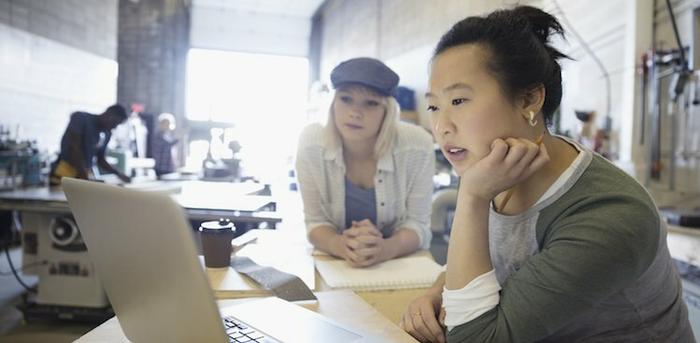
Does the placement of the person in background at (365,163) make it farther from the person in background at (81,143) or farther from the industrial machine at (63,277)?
the person in background at (81,143)

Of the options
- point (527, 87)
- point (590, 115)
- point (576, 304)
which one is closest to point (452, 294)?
point (576, 304)

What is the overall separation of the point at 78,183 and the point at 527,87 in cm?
71

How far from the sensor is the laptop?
19.4 inches

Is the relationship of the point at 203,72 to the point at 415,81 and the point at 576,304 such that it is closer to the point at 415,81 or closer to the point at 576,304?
the point at 415,81

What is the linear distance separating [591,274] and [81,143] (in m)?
4.05

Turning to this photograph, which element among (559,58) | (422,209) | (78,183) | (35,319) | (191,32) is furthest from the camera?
(191,32)

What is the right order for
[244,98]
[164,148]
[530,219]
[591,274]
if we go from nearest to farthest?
1. [591,274]
2. [530,219]
3. [164,148]
4. [244,98]

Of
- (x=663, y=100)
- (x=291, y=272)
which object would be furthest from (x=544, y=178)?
(x=663, y=100)

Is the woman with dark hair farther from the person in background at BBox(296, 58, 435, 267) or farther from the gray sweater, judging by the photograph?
the person in background at BBox(296, 58, 435, 267)

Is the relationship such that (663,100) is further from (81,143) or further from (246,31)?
(246,31)

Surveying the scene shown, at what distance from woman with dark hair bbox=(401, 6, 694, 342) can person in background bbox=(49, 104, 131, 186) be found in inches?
138

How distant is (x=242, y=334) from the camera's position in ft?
2.45

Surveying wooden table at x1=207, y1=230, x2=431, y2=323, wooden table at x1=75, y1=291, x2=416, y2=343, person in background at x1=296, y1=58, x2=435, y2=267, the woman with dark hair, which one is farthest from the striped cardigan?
the woman with dark hair

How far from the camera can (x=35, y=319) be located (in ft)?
10.5
